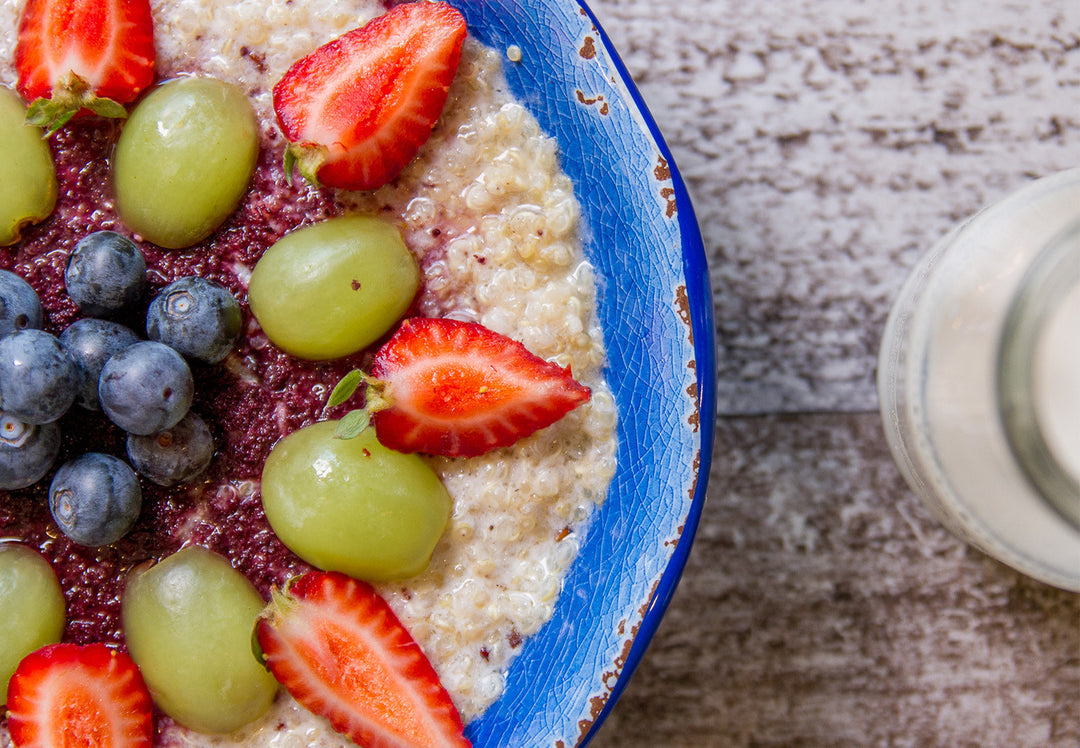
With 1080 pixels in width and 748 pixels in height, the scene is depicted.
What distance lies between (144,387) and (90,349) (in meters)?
0.08

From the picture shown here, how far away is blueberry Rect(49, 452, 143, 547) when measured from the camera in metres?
0.73

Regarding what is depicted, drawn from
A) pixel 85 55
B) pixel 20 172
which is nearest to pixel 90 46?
pixel 85 55

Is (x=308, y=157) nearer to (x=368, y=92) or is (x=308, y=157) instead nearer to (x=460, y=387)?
(x=368, y=92)

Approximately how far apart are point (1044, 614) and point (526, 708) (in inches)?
24.5

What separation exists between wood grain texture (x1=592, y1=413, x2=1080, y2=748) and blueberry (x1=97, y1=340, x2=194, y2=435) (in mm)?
571

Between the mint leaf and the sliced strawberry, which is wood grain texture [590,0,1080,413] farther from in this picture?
the mint leaf

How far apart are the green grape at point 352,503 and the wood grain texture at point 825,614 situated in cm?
38

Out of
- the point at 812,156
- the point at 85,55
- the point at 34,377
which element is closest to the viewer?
the point at 34,377

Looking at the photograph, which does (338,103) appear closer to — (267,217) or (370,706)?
(267,217)

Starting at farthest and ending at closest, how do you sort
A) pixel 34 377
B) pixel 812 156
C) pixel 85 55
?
pixel 812 156, pixel 85 55, pixel 34 377

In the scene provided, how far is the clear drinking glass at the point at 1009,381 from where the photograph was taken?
718 millimetres

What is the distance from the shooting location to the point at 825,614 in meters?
1.02

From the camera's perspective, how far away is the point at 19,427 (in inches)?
28.1

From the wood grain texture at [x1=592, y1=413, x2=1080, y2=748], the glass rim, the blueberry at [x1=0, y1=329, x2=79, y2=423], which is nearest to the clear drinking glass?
the glass rim
